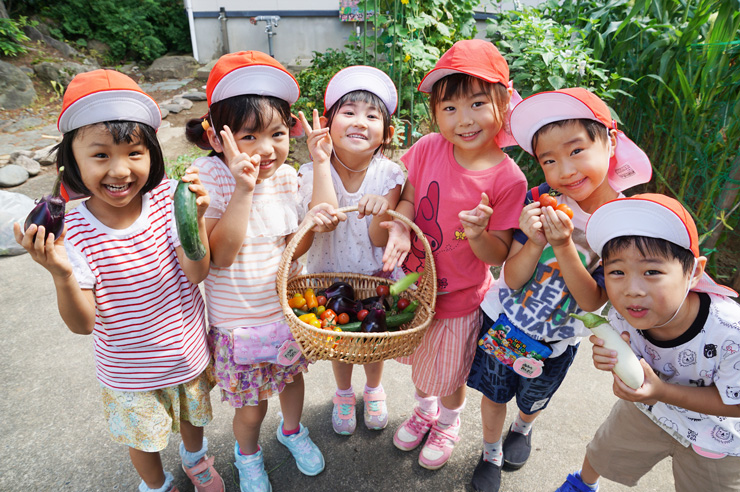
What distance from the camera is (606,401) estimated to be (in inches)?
117

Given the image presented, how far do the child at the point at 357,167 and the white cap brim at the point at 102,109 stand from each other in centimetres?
74

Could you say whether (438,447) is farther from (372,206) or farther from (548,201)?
(548,201)

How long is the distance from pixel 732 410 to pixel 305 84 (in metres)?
6.10

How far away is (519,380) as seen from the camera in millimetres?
2271

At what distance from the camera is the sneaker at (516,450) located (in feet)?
8.30

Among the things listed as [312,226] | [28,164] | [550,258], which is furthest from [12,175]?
[550,258]

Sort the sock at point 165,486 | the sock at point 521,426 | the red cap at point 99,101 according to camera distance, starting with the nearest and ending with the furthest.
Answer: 1. the red cap at point 99,101
2. the sock at point 165,486
3. the sock at point 521,426

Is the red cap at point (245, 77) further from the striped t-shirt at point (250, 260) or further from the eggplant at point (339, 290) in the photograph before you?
the eggplant at point (339, 290)

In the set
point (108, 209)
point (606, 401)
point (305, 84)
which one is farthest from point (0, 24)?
point (606, 401)

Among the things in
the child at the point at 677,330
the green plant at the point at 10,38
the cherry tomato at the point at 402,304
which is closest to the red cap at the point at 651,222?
the child at the point at 677,330

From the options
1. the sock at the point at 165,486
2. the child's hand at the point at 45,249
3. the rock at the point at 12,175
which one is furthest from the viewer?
the rock at the point at 12,175

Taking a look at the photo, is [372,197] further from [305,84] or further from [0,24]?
[0,24]

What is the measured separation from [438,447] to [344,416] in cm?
57

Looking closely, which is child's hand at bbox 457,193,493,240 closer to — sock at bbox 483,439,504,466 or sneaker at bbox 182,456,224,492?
sock at bbox 483,439,504,466
